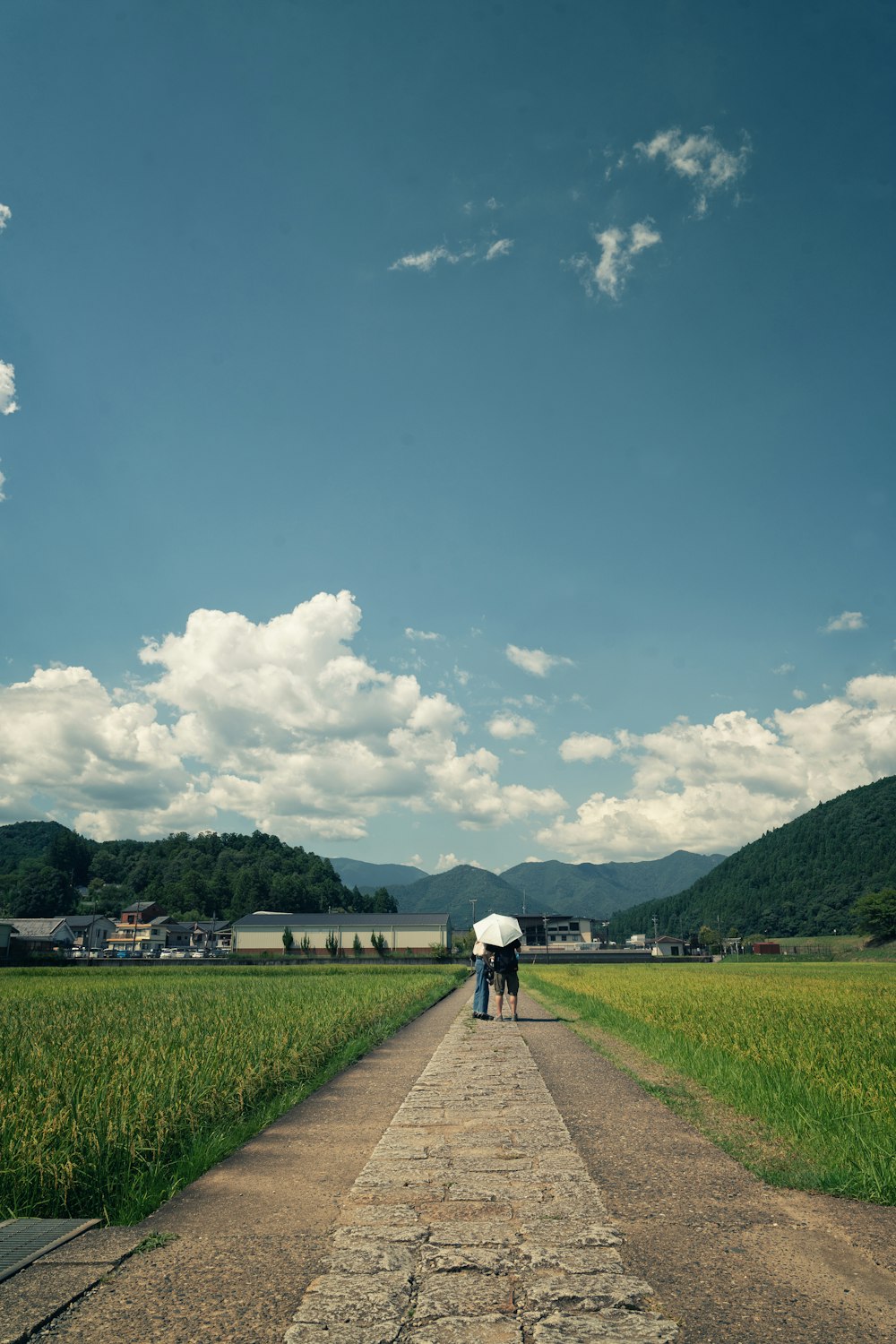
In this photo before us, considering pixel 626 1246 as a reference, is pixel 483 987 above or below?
below

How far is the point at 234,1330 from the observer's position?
3445 millimetres

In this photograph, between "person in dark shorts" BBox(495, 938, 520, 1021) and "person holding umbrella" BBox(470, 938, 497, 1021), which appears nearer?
"person in dark shorts" BBox(495, 938, 520, 1021)

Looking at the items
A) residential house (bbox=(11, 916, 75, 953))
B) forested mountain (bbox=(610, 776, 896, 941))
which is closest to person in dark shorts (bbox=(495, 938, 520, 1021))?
residential house (bbox=(11, 916, 75, 953))

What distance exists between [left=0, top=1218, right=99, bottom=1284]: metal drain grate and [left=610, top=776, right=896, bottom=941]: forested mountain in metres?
162

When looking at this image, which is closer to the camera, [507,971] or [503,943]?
[503,943]

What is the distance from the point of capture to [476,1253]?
4199 millimetres

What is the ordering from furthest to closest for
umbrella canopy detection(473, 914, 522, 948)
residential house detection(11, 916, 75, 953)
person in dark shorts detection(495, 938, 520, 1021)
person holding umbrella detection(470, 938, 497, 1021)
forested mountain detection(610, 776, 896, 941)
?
forested mountain detection(610, 776, 896, 941)
residential house detection(11, 916, 75, 953)
person holding umbrella detection(470, 938, 497, 1021)
person in dark shorts detection(495, 938, 520, 1021)
umbrella canopy detection(473, 914, 522, 948)

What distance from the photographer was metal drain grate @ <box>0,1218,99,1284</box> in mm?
4147

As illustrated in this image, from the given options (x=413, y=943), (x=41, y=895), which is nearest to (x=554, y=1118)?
(x=413, y=943)

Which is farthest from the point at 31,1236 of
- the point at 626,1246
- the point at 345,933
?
the point at 345,933

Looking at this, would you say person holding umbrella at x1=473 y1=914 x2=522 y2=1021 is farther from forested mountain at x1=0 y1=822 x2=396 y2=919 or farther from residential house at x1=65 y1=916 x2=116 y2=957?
forested mountain at x1=0 y1=822 x2=396 y2=919

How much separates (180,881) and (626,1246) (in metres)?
186

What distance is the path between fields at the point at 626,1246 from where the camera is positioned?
3535mm

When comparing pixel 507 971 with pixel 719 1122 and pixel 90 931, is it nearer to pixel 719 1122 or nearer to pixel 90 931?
pixel 719 1122
